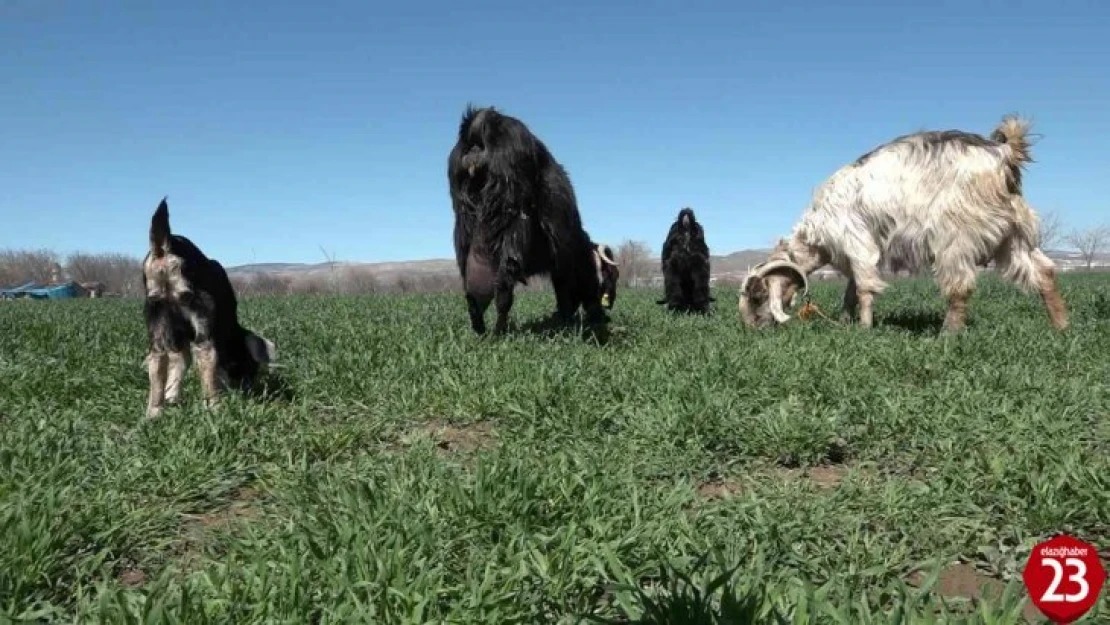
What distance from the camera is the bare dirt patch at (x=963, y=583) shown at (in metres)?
2.12

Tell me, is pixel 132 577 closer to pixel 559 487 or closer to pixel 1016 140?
pixel 559 487

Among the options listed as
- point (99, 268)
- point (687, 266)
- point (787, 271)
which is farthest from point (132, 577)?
point (99, 268)

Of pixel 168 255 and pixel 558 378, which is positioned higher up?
pixel 168 255

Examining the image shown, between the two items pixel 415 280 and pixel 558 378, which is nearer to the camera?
pixel 558 378

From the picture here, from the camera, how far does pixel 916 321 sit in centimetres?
805

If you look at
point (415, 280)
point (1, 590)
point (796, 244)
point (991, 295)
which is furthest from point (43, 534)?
point (415, 280)

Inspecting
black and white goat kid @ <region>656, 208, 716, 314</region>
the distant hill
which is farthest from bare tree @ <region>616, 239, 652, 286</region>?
black and white goat kid @ <region>656, 208, 716, 314</region>

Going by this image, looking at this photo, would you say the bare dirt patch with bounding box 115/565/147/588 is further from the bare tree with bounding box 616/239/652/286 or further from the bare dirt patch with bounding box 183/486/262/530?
the bare tree with bounding box 616/239/652/286

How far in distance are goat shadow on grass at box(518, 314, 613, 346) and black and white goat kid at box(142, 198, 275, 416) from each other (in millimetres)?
2961

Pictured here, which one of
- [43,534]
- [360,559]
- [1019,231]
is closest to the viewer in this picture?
[360,559]

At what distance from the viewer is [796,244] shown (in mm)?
8102

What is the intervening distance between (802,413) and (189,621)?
296cm

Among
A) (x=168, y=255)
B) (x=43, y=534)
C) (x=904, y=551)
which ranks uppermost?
(x=168, y=255)

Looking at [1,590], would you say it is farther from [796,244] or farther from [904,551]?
[796,244]
